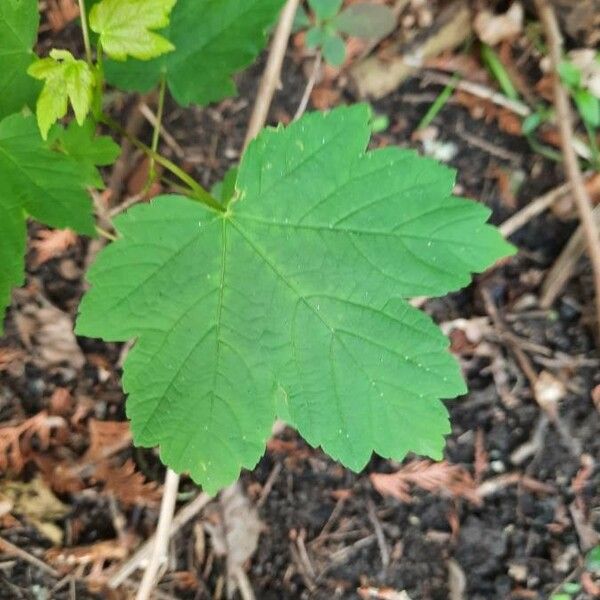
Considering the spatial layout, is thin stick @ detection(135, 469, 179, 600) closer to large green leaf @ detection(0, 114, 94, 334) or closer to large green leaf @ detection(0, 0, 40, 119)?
large green leaf @ detection(0, 114, 94, 334)

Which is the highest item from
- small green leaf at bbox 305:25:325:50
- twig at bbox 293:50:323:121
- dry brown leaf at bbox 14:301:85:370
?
small green leaf at bbox 305:25:325:50

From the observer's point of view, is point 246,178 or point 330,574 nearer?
point 246,178

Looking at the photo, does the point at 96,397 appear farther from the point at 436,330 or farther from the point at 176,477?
the point at 436,330

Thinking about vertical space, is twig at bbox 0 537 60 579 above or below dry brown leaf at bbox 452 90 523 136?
below

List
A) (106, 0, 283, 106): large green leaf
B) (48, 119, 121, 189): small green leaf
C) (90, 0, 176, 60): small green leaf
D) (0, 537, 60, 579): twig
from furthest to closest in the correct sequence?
(0, 537, 60, 579): twig, (106, 0, 283, 106): large green leaf, (48, 119, 121, 189): small green leaf, (90, 0, 176, 60): small green leaf

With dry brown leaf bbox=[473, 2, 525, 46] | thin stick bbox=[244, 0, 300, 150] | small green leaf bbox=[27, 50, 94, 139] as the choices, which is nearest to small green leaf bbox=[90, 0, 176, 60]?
small green leaf bbox=[27, 50, 94, 139]

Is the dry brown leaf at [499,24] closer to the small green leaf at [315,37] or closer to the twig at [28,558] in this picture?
the small green leaf at [315,37]

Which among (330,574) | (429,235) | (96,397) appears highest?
(429,235)

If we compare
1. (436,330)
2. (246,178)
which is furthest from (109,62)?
(436,330)
